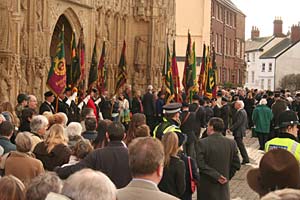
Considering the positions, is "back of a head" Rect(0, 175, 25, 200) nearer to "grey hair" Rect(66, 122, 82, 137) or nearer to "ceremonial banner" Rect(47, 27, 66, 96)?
"grey hair" Rect(66, 122, 82, 137)

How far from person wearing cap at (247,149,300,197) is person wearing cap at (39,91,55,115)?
934cm

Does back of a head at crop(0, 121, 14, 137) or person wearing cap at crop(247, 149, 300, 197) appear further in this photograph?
back of a head at crop(0, 121, 14, 137)

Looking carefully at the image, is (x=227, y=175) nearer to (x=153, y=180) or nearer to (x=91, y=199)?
(x=153, y=180)

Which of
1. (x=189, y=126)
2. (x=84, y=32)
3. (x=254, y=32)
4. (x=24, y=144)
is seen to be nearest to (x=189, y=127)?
(x=189, y=126)

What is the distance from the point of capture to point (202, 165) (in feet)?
29.3

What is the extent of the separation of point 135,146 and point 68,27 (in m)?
20.3

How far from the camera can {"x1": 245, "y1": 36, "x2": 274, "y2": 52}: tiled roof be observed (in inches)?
3369

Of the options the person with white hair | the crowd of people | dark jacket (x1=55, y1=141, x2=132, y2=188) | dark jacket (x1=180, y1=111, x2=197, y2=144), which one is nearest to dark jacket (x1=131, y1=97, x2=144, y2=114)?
the person with white hair

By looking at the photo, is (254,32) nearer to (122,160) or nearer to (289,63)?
A: (289,63)

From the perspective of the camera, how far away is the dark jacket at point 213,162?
29.3 ft

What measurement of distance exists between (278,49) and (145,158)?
79474 millimetres

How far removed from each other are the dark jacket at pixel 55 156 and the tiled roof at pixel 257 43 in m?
78.1

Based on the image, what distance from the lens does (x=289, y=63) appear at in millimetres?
78812

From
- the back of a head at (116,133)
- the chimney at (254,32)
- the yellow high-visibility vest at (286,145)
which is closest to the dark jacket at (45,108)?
the back of a head at (116,133)
